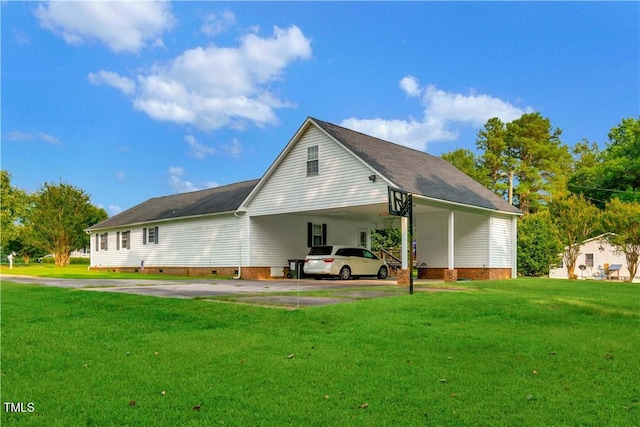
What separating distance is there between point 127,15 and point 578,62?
1827 centimetres

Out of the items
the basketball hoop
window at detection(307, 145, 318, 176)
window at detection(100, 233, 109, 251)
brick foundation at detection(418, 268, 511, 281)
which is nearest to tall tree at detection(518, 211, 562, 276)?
brick foundation at detection(418, 268, 511, 281)

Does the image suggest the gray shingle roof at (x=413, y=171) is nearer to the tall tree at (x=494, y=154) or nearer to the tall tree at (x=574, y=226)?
the tall tree at (x=574, y=226)

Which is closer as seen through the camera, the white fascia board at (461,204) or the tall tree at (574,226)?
the white fascia board at (461,204)

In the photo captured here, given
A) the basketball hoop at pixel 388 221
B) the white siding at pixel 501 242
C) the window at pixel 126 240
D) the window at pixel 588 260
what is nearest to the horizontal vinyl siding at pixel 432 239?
the basketball hoop at pixel 388 221

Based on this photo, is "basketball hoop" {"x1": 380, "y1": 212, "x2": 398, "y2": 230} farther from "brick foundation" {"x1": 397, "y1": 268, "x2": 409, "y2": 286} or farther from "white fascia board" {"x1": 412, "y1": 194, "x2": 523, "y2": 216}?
"brick foundation" {"x1": 397, "y1": 268, "x2": 409, "y2": 286}

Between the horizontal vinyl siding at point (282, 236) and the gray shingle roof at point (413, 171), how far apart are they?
6028 millimetres

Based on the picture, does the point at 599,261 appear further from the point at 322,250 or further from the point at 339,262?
the point at 322,250

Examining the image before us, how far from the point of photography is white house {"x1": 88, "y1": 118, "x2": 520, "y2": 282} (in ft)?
65.4

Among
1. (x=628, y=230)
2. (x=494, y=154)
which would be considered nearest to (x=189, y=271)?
(x=628, y=230)

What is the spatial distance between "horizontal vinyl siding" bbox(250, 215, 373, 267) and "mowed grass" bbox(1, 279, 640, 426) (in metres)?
14.9

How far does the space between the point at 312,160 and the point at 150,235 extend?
44.5ft

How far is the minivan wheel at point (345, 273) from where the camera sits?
22734 mm

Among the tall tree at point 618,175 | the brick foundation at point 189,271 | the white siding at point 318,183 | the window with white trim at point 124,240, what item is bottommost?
the brick foundation at point 189,271

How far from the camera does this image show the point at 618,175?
139 ft
